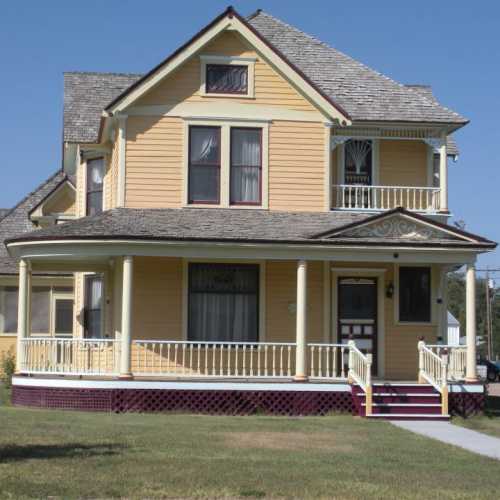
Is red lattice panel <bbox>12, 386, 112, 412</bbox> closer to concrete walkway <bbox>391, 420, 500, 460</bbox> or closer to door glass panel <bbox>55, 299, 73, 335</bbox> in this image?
concrete walkway <bbox>391, 420, 500, 460</bbox>

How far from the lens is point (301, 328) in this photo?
2412 cm

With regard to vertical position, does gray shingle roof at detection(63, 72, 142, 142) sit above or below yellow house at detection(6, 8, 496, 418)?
above

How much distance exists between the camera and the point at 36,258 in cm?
2523

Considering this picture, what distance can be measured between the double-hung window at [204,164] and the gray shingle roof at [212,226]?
1.39ft

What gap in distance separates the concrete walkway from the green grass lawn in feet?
1.62

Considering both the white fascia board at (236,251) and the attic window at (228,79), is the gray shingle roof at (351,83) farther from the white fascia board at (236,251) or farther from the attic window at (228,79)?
the white fascia board at (236,251)

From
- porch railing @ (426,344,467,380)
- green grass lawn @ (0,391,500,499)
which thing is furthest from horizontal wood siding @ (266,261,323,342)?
green grass lawn @ (0,391,500,499)

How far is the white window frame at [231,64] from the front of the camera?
26172 mm

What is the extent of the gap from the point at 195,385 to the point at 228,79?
7.51 meters

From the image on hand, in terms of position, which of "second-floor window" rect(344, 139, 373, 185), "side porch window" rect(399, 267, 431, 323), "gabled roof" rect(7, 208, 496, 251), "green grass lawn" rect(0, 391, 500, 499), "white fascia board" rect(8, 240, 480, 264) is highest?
"second-floor window" rect(344, 139, 373, 185)

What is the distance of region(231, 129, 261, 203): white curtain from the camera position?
26.4m

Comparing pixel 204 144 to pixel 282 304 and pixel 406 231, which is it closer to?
pixel 282 304

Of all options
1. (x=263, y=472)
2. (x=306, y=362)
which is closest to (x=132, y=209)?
(x=306, y=362)

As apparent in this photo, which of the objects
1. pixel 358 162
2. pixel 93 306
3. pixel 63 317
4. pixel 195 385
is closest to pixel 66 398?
pixel 195 385
